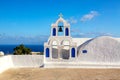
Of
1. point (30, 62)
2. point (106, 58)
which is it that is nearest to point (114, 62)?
point (106, 58)

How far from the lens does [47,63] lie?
1066 inches

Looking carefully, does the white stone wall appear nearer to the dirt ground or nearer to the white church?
the white church

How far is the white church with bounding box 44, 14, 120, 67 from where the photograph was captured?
27.2 meters

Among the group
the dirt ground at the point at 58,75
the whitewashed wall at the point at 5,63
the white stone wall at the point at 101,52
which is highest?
the white stone wall at the point at 101,52

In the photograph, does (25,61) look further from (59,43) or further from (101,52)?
(101,52)

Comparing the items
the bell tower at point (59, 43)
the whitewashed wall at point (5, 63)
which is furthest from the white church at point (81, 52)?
the whitewashed wall at point (5, 63)

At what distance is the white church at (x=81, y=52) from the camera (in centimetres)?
2719

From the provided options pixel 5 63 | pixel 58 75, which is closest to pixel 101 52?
pixel 58 75

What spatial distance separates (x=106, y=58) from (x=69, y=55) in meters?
4.67

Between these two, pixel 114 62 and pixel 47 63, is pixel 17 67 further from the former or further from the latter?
pixel 114 62

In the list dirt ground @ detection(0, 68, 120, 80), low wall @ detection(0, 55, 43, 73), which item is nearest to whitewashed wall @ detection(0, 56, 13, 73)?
low wall @ detection(0, 55, 43, 73)

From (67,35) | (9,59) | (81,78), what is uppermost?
(67,35)

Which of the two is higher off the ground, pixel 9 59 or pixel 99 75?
pixel 9 59

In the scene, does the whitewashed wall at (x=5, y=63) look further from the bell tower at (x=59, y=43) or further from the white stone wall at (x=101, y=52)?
the white stone wall at (x=101, y=52)
